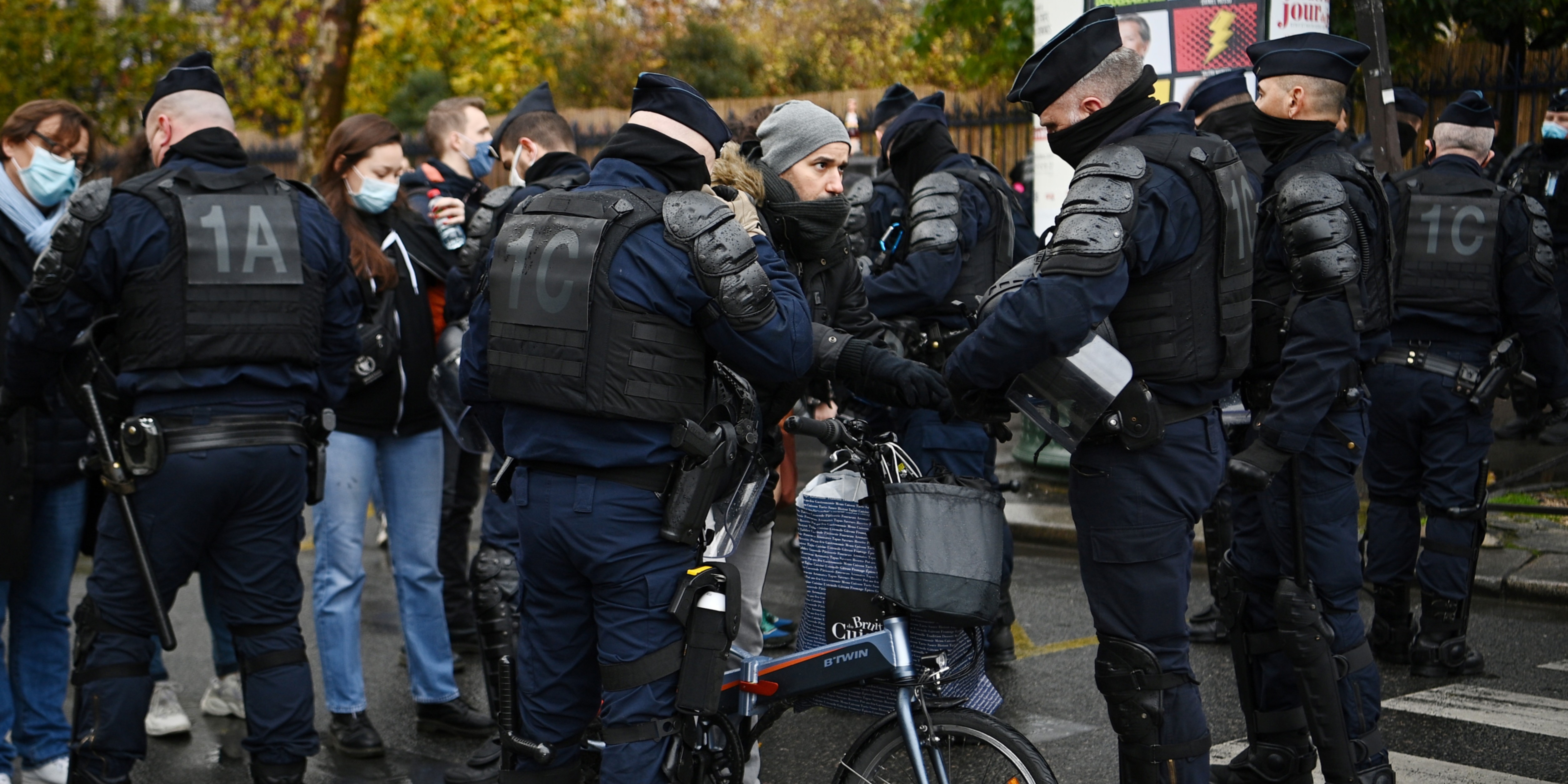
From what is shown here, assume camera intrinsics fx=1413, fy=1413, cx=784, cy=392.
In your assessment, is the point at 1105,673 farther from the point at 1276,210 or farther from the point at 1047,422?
the point at 1276,210

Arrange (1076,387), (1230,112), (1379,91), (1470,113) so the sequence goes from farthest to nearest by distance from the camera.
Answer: (1379,91) → (1470,113) → (1230,112) → (1076,387)

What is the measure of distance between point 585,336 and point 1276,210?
2.29 m

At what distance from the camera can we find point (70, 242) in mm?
4109

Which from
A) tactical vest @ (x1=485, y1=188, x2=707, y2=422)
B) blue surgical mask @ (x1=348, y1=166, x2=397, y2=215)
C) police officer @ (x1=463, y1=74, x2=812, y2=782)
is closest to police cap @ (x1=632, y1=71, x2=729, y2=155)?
police officer @ (x1=463, y1=74, x2=812, y2=782)

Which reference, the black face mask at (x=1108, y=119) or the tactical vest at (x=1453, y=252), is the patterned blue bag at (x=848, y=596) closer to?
the black face mask at (x=1108, y=119)

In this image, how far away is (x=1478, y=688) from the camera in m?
5.57

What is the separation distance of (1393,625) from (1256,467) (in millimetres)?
2211

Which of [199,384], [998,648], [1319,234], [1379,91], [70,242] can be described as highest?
[1379,91]

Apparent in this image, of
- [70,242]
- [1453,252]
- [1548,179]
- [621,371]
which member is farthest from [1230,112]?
[1548,179]

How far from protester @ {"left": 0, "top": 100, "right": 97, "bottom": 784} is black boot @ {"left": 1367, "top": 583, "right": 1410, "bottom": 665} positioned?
5.08 m

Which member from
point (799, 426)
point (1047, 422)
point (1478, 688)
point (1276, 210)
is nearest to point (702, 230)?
point (799, 426)

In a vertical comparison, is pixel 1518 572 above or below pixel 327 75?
below

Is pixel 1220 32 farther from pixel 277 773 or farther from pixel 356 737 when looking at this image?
pixel 277 773

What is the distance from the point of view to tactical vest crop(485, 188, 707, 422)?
3.30m
